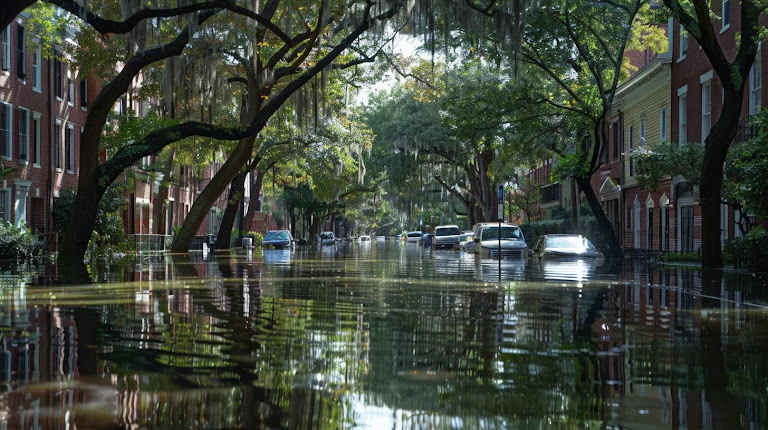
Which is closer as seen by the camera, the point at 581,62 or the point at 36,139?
the point at 581,62

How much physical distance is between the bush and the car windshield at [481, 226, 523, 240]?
18.6m

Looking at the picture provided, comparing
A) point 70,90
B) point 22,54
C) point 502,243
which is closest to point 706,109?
point 502,243

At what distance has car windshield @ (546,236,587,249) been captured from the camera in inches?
1387

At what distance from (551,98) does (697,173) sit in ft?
31.5

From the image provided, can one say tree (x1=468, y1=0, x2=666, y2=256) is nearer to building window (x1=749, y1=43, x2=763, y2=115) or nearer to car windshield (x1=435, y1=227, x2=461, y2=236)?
building window (x1=749, y1=43, x2=763, y2=115)

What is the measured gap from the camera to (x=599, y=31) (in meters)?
38.3

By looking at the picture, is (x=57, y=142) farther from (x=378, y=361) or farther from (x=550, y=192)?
(x=550, y=192)

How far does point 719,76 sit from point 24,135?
28483 mm

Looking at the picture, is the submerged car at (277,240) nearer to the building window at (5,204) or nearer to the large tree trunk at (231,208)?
the large tree trunk at (231,208)

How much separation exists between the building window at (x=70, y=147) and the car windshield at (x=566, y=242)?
24269 millimetres

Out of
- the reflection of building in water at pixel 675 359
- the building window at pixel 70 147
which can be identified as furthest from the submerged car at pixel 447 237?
the reflection of building in water at pixel 675 359

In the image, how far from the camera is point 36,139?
42938 millimetres

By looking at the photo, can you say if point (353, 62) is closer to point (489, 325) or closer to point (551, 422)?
point (489, 325)

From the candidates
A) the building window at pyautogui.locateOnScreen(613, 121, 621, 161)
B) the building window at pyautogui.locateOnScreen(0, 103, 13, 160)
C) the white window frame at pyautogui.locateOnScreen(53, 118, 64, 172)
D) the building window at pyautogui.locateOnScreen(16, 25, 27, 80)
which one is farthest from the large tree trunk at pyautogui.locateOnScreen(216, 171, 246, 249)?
the building window at pyautogui.locateOnScreen(613, 121, 621, 161)
